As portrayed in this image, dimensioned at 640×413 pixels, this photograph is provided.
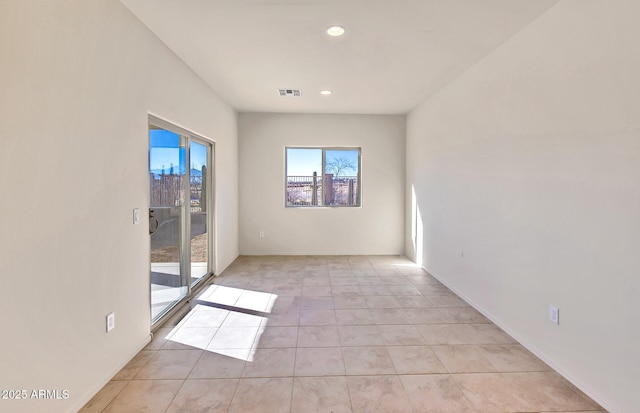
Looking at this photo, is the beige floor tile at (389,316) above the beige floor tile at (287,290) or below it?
below

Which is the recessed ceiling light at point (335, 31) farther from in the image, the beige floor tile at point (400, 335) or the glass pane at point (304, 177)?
the glass pane at point (304, 177)

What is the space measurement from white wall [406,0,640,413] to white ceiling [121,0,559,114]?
0.34 meters

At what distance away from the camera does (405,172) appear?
5824 millimetres

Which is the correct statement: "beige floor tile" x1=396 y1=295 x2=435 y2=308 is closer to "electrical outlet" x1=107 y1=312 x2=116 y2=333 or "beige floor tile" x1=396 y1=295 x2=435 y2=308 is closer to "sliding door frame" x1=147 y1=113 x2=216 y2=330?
"sliding door frame" x1=147 y1=113 x2=216 y2=330

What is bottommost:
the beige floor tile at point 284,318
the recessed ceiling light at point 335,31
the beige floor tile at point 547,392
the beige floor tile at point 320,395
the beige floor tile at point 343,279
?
the beige floor tile at point 320,395

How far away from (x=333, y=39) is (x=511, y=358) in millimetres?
2938

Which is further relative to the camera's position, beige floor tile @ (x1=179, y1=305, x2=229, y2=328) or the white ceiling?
beige floor tile @ (x1=179, y1=305, x2=229, y2=328)

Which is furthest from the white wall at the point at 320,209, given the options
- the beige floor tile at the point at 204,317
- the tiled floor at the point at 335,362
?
the beige floor tile at the point at 204,317

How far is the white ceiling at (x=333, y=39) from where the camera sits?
2285 mm

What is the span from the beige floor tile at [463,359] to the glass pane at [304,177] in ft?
12.3

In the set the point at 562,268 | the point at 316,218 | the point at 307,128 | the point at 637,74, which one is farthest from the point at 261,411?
the point at 307,128

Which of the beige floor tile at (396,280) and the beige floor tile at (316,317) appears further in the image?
Answer: the beige floor tile at (396,280)

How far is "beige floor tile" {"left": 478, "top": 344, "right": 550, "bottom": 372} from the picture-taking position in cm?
226

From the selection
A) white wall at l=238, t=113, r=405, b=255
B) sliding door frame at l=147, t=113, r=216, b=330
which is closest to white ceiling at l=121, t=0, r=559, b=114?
sliding door frame at l=147, t=113, r=216, b=330
